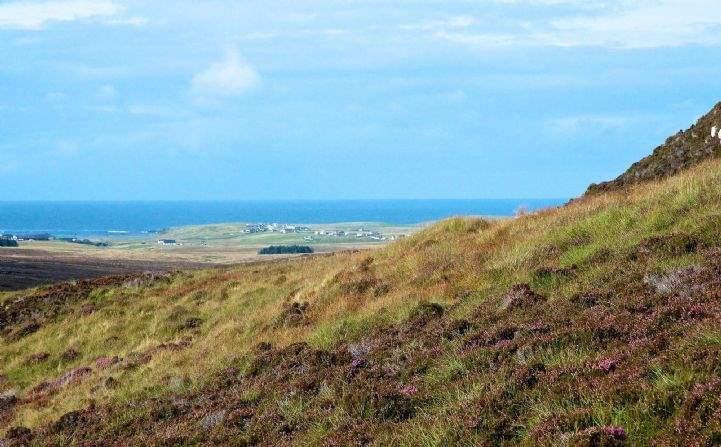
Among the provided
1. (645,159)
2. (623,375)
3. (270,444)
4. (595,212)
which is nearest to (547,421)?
(623,375)

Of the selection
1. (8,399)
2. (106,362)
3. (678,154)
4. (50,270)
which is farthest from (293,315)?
(50,270)

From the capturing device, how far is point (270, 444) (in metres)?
9.91

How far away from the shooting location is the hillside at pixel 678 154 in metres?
27.1

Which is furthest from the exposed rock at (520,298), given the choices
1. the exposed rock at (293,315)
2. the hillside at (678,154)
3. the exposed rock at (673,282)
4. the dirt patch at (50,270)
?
the dirt patch at (50,270)

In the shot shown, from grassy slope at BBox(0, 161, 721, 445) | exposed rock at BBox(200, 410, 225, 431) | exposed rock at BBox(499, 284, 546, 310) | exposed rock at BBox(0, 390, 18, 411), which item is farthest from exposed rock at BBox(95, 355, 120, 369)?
exposed rock at BBox(499, 284, 546, 310)

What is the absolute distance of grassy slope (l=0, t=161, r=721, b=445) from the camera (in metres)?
7.88

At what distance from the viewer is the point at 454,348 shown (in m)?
11.5

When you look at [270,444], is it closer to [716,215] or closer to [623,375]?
[623,375]

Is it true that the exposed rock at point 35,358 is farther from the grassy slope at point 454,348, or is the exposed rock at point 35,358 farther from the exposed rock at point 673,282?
the exposed rock at point 673,282

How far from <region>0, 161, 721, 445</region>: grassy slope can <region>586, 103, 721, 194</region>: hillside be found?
323 inches

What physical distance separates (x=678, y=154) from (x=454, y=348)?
21.2 metres

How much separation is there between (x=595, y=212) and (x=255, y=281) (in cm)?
1483

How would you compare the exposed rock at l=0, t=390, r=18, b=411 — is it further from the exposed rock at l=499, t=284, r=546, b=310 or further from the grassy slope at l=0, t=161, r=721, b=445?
the exposed rock at l=499, t=284, r=546, b=310

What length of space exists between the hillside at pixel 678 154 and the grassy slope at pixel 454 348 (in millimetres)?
8209
